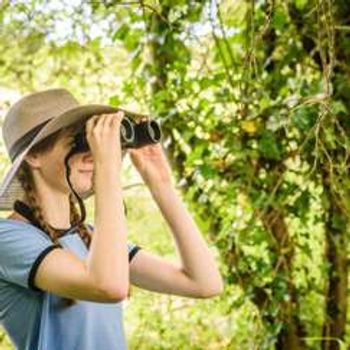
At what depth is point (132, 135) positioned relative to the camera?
150 cm

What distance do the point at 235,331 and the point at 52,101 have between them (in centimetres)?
194

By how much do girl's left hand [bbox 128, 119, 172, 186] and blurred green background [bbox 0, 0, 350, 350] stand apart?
80 cm

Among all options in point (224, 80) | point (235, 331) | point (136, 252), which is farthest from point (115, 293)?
point (235, 331)

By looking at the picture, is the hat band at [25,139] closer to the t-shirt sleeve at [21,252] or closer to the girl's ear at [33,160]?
the girl's ear at [33,160]

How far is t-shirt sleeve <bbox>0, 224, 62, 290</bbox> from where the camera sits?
1317 mm

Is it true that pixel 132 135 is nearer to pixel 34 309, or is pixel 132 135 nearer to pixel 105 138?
pixel 105 138

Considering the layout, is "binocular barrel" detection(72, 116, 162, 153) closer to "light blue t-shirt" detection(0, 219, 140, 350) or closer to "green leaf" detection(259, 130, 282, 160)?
"light blue t-shirt" detection(0, 219, 140, 350)

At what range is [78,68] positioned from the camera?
141 inches

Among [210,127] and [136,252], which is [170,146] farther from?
[136,252]

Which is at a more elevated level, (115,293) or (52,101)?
(52,101)

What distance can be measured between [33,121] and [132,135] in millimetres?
185

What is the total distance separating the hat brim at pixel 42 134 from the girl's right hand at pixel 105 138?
1.4 inches

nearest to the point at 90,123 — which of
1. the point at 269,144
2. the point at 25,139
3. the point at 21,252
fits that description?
the point at 25,139

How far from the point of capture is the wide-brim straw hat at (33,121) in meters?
1.44
